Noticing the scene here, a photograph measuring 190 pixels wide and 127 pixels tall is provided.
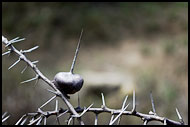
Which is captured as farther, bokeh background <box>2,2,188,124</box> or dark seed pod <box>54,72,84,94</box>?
bokeh background <box>2,2,188,124</box>

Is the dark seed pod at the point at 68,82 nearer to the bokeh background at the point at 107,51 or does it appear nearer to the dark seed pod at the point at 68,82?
the dark seed pod at the point at 68,82

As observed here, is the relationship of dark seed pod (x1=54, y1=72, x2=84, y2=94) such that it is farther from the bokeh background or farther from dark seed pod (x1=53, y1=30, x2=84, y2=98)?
the bokeh background

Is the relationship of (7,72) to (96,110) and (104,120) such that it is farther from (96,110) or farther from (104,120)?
(96,110)

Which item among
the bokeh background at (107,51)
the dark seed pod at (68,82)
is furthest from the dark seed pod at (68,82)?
the bokeh background at (107,51)

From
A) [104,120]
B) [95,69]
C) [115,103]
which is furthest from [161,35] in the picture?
[104,120]

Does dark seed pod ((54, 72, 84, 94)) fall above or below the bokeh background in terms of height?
below

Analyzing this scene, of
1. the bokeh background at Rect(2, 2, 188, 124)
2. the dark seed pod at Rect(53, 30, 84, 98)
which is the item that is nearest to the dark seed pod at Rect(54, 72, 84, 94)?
the dark seed pod at Rect(53, 30, 84, 98)

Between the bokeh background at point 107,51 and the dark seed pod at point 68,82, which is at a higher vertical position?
the bokeh background at point 107,51

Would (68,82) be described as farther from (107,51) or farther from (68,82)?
(107,51)

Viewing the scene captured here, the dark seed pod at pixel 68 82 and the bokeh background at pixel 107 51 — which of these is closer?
the dark seed pod at pixel 68 82
